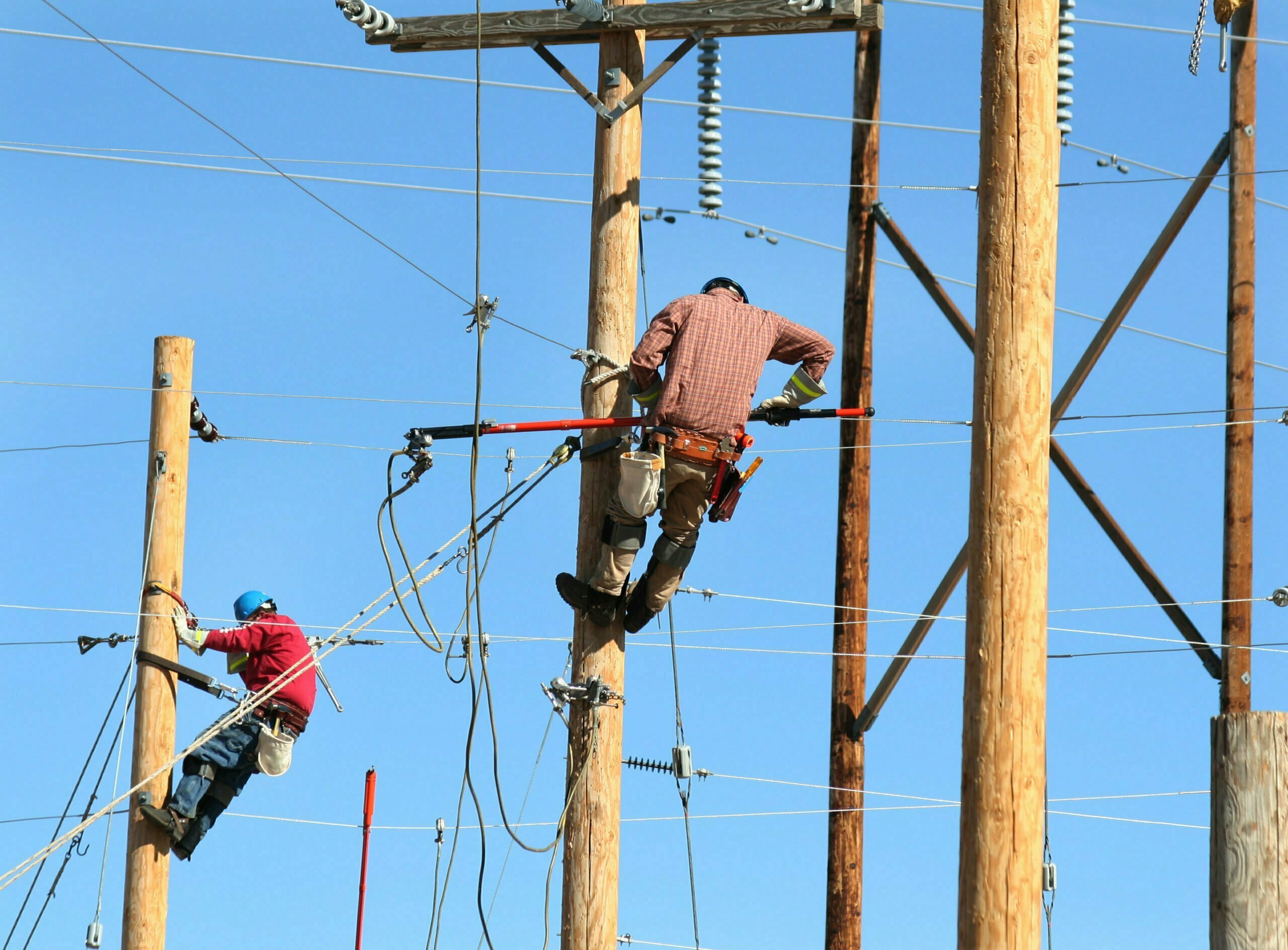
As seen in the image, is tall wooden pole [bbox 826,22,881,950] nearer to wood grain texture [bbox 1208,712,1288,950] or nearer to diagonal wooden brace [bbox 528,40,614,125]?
diagonal wooden brace [bbox 528,40,614,125]

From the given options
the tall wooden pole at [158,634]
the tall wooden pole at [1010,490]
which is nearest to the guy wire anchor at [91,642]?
the tall wooden pole at [158,634]

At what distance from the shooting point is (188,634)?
33.6 feet

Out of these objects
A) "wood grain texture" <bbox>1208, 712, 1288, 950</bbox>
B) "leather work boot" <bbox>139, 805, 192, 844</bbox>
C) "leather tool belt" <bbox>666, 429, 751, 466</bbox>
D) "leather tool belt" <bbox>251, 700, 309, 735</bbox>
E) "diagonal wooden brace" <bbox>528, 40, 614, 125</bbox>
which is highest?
"diagonal wooden brace" <bbox>528, 40, 614, 125</bbox>

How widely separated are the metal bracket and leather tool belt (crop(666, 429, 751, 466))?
1438 mm

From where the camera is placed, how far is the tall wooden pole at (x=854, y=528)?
1074cm

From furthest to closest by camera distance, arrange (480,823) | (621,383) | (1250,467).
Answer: (1250,467), (621,383), (480,823)

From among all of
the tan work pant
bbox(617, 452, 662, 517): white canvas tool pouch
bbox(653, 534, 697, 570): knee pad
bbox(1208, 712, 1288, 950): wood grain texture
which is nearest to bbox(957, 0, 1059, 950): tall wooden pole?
bbox(1208, 712, 1288, 950): wood grain texture

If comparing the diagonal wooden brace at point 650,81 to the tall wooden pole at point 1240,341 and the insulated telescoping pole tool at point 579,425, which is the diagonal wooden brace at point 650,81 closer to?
the insulated telescoping pole tool at point 579,425

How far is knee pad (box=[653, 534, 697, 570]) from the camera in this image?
7.84 meters

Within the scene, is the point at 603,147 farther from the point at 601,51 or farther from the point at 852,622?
the point at 852,622

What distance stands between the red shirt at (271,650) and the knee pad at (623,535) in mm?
3305

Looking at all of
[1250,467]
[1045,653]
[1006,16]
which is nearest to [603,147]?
[1006,16]

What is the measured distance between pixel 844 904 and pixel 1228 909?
6200 millimetres

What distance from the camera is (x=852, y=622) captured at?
10977mm
